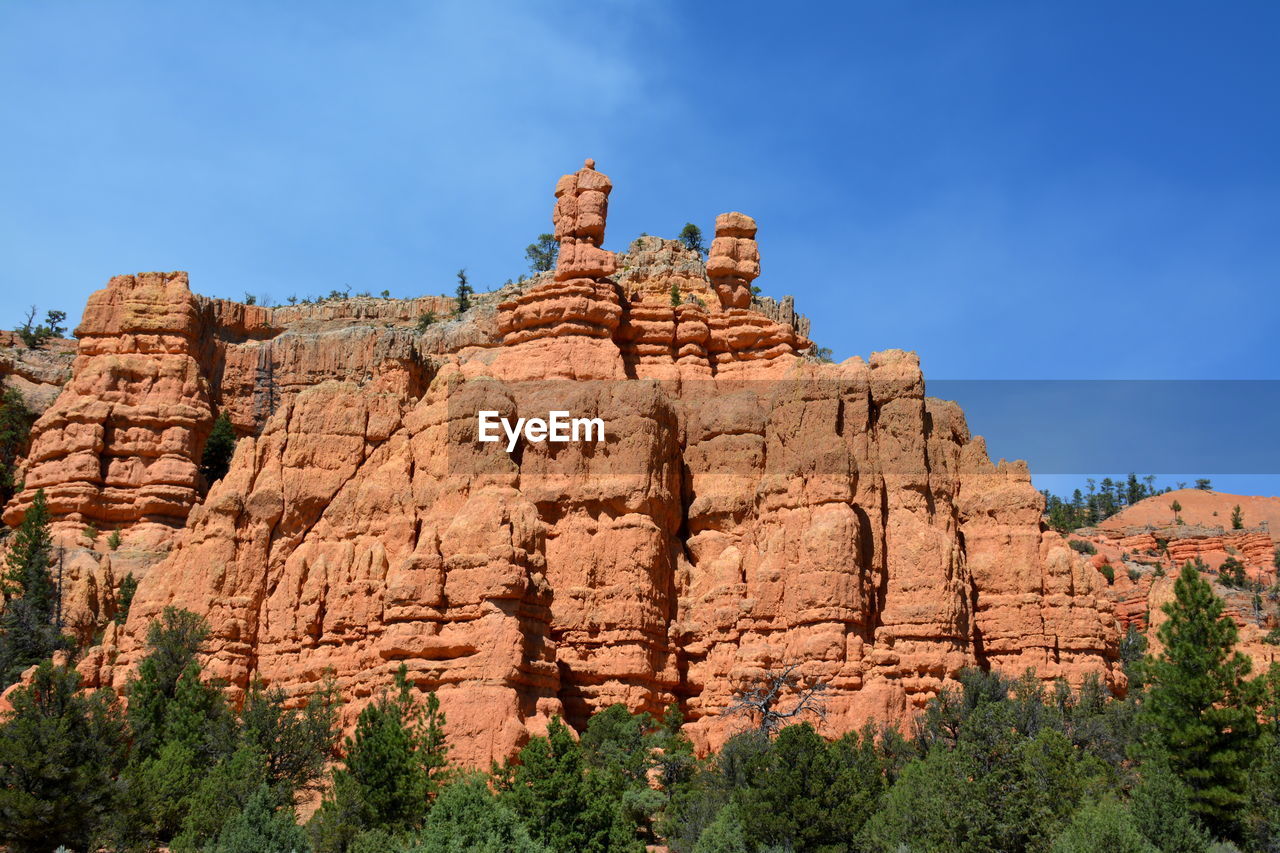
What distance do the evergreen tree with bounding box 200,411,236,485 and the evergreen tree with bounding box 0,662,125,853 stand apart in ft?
71.5

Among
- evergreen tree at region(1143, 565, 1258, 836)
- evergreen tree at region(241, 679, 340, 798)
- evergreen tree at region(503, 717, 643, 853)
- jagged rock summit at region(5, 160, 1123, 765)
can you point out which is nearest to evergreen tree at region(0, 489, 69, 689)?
jagged rock summit at region(5, 160, 1123, 765)

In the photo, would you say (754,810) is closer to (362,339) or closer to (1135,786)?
(1135,786)

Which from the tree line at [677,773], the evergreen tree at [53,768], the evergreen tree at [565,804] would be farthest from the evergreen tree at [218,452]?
the evergreen tree at [565,804]

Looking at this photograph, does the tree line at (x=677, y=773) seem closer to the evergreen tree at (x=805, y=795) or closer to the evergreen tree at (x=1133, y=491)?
the evergreen tree at (x=805, y=795)

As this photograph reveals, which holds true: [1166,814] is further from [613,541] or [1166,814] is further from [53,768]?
[53,768]

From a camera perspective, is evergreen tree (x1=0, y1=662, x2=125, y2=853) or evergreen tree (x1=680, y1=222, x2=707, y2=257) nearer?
evergreen tree (x1=0, y1=662, x2=125, y2=853)

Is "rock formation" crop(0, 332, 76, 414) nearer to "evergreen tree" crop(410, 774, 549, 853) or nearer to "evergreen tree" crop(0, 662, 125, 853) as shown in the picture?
"evergreen tree" crop(0, 662, 125, 853)

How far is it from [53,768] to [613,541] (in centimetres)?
1744

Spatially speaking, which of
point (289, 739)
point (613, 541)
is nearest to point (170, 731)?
point (289, 739)

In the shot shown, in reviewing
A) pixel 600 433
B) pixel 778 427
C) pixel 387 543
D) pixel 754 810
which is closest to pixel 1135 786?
pixel 754 810

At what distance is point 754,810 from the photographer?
3803 centimetres

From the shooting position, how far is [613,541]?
4750 cm

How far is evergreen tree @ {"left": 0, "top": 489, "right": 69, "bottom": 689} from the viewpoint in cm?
5088

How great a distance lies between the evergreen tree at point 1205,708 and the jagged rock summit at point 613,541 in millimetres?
5743
